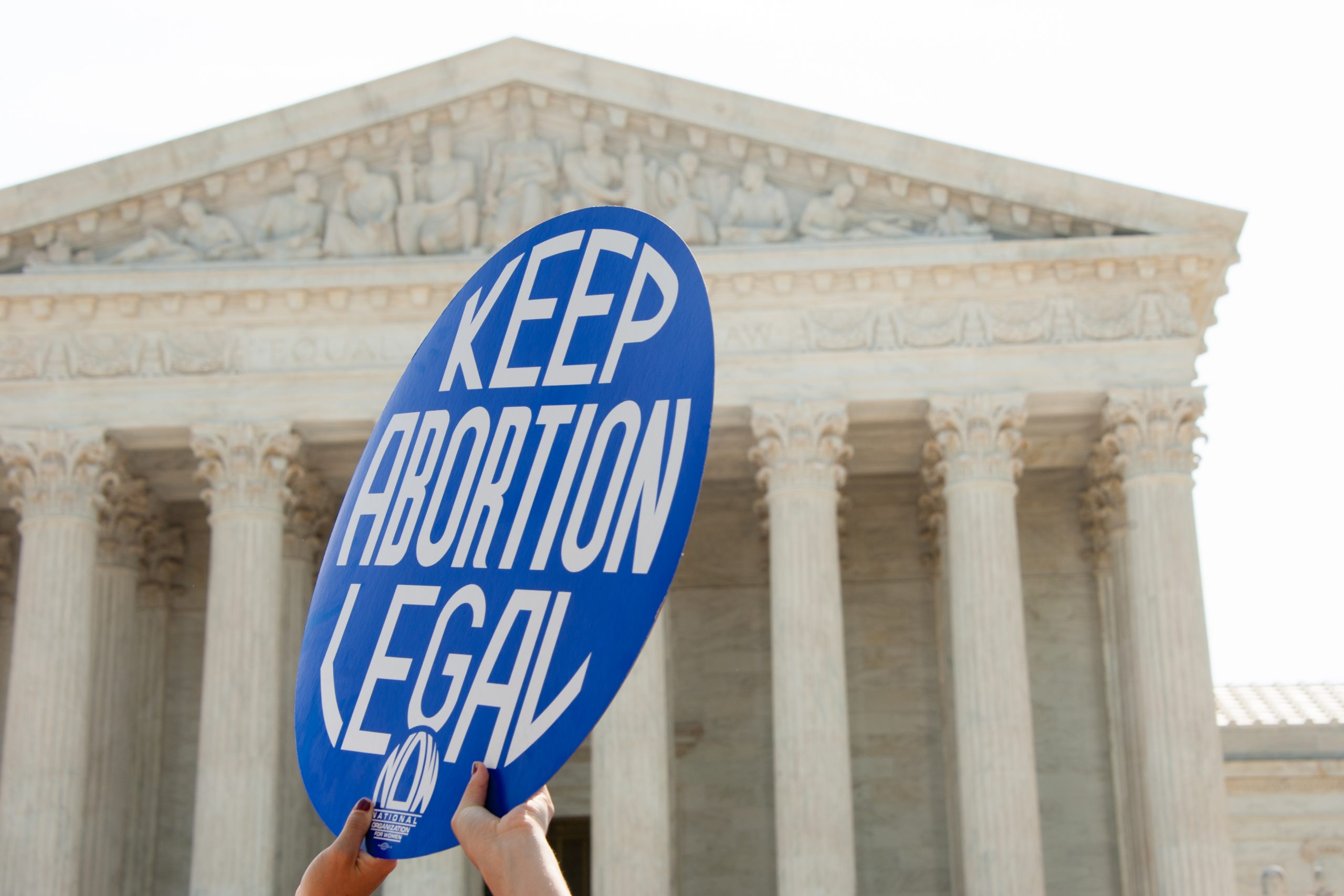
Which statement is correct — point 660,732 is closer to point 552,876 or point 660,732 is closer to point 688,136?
Answer: point 688,136

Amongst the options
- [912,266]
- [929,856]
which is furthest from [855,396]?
[929,856]

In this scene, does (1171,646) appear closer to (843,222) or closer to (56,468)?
(843,222)

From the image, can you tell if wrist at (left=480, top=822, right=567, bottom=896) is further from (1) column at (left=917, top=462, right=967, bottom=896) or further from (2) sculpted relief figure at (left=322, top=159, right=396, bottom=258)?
(2) sculpted relief figure at (left=322, top=159, right=396, bottom=258)

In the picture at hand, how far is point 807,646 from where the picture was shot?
99.5 ft

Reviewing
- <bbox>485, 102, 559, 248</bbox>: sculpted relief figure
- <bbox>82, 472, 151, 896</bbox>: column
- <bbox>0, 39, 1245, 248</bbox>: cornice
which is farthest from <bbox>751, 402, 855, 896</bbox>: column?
<bbox>82, 472, 151, 896</bbox>: column

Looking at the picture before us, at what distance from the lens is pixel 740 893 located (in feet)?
121

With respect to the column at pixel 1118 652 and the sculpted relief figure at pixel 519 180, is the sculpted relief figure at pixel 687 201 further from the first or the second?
the column at pixel 1118 652

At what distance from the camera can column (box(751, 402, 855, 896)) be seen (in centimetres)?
2942

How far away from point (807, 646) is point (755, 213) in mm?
8194

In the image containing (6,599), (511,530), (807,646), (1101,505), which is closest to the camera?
(511,530)

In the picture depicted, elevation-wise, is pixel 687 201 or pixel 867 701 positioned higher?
pixel 687 201

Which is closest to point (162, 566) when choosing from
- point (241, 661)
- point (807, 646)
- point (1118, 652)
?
A: point (241, 661)

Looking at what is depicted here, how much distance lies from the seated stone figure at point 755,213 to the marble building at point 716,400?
0.07 metres

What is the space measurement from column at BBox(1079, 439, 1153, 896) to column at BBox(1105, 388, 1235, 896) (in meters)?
0.97
